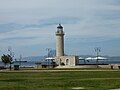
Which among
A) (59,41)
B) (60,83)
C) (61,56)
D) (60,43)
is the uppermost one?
(59,41)

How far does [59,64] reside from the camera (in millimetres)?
133750

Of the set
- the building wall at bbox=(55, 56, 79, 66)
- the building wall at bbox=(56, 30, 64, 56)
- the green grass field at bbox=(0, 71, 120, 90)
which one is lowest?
the green grass field at bbox=(0, 71, 120, 90)

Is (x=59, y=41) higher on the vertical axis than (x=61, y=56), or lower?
higher

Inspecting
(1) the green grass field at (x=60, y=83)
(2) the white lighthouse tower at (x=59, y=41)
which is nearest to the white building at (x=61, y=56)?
(2) the white lighthouse tower at (x=59, y=41)

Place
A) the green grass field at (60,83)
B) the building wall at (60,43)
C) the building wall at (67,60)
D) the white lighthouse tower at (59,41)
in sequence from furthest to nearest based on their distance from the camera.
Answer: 1. the white lighthouse tower at (59,41)
2. the building wall at (60,43)
3. the building wall at (67,60)
4. the green grass field at (60,83)

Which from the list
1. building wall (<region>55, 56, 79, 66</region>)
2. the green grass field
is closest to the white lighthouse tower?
→ building wall (<region>55, 56, 79, 66</region>)

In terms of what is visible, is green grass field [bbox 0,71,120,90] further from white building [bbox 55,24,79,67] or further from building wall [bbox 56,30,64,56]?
building wall [bbox 56,30,64,56]

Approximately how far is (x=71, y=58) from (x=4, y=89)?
3824 inches

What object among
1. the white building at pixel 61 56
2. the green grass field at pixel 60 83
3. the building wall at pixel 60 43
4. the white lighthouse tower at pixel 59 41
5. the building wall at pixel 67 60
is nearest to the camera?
the green grass field at pixel 60 83

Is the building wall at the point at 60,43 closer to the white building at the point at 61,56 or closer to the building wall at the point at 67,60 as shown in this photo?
the white building at the point at 61,56

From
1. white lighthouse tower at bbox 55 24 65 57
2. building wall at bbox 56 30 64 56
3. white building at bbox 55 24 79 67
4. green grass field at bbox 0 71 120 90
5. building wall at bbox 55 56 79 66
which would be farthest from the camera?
white lighthouse tower at bbox 55 24 65 57

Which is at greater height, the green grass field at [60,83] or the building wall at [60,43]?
the building wall at [60,43]

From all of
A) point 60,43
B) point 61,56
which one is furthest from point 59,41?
point 61,56

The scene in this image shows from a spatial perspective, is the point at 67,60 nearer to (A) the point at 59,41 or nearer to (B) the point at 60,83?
(A) the point at 59,41
